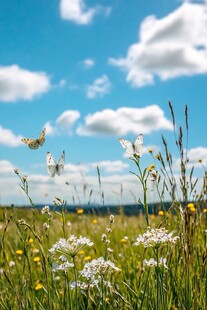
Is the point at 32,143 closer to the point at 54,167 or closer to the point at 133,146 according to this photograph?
the point at 54,167

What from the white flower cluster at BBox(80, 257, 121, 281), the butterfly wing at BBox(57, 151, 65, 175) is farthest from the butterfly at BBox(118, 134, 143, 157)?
the white flower cluster at BBox(80, 257, 121, 281)

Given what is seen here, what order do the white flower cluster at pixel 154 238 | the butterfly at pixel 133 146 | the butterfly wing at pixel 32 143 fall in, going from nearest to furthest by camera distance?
the white flower cluster at pixel 154 238 < the butterfly at pixel 133 146 < the butterfly wing at pixel 32 143

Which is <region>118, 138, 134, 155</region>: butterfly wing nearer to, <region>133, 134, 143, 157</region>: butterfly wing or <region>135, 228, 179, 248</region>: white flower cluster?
<region>133, 134, 143, 157</region>: butterfly wing

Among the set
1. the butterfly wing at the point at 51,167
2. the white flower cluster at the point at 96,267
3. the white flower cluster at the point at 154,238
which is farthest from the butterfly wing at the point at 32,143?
the white flower cluster at the point at 154,238

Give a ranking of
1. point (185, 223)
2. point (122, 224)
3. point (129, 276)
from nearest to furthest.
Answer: point (185, 223) < point (129, 276) < point (122, 224)

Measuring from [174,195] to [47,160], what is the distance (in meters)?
0.91

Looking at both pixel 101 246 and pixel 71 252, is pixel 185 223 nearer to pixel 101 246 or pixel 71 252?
pixel 71 252

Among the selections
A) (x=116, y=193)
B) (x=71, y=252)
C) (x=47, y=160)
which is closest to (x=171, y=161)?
(x=47, y=160)

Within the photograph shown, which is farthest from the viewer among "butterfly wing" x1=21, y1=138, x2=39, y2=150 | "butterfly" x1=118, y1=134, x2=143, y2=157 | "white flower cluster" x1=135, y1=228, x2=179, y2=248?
"butterfly wing" x1=21, y1=138, x2=39, y2=150

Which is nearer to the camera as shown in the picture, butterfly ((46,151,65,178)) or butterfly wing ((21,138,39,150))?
butterfly ((46,151,65,178))

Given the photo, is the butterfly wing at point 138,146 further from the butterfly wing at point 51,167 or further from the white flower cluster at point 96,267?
the white flower cluster at point 96,267

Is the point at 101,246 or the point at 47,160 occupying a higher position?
the point at 47,160

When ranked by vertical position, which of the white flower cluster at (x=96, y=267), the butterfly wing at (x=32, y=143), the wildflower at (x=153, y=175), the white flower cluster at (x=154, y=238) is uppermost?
the butterfly wing at (x=32, y=143)

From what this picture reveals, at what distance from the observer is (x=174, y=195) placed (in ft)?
8.91
